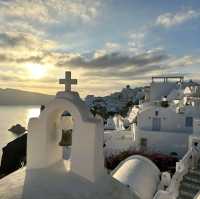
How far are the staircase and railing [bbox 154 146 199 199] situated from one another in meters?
0.24

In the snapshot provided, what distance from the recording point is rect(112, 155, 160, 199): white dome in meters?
15.0

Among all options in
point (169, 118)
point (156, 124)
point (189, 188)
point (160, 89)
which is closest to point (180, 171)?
point (189, 188)

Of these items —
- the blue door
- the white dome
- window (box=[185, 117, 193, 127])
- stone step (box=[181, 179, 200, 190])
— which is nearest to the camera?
the white dome

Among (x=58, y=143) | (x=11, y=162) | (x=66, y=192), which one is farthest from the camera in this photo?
(x=11, y=162)

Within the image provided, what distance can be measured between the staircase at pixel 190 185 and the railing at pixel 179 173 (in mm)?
243

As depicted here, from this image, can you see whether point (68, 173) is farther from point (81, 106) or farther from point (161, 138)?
point (161, 138)

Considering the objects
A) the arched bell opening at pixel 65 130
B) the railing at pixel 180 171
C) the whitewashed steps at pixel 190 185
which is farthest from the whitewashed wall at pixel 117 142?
the arched bell opening at pixel 65 130

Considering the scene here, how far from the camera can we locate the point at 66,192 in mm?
5328

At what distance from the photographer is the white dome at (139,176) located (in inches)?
589

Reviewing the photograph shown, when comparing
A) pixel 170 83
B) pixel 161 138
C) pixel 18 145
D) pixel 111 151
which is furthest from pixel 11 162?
pixel 170 83

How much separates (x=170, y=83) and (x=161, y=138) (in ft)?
79.8

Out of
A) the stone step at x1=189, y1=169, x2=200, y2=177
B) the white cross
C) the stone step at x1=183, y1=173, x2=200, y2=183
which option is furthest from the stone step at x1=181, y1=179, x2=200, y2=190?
the white cross

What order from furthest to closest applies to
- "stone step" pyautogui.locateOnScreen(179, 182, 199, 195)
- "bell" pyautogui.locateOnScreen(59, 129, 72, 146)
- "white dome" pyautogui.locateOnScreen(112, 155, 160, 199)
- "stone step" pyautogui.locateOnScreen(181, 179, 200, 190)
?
"stone step" pyautogui.locateOnScreen(181, 179, 200, 190)
"stone step" pyautogui.locateOnScreen(179, 182, 199, 195)
"white dome" pyautogui.locateOnScreen(112, 155, 160, 199)
"bell" pyautogui.locateOnScreen(59, 129, 72, 146)

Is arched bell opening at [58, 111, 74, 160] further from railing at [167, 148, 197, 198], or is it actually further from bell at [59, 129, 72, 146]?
railing at [167, 148, 197, 198]
